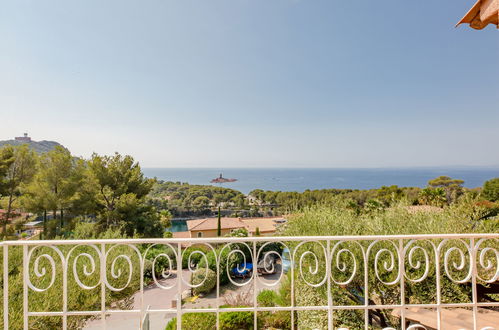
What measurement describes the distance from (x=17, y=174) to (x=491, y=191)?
1357 inches

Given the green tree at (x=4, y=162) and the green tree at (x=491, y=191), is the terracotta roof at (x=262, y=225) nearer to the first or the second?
the green tree at (x=491, y=191)

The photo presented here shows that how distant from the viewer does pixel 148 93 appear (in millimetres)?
16594

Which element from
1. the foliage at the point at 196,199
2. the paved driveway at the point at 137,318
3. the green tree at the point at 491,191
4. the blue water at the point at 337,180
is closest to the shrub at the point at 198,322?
the paved driveway at the point at 137,318

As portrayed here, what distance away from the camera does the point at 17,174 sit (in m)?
16.5

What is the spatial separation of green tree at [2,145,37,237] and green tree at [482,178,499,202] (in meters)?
33.0

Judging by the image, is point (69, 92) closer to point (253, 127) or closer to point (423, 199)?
point (253, 127)

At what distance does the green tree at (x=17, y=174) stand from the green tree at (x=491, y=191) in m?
33.0

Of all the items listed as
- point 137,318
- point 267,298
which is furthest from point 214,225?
point 267,298

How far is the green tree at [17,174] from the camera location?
52.0ft

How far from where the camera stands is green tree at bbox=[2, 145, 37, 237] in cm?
1584

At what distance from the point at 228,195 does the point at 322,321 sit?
40.8 meters

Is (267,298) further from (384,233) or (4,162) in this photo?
(4,162)

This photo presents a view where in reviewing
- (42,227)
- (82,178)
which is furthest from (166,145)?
(42,227)

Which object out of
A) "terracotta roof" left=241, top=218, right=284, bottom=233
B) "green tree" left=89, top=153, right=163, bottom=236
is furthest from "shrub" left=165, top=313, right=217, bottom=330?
"terracotta roof" left=241, top=218, right=284, bottom=233
